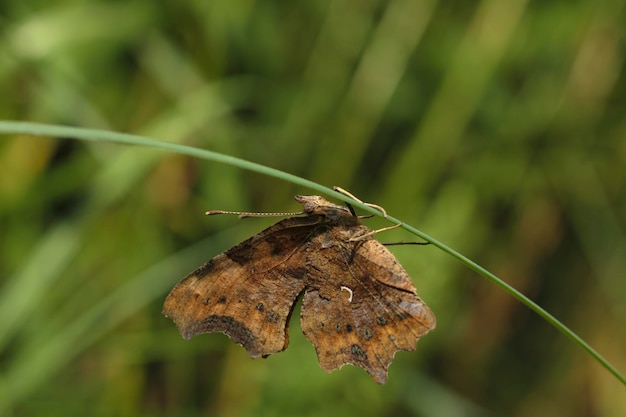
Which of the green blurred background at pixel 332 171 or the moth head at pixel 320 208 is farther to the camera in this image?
the green blurred background at pixel 332 171

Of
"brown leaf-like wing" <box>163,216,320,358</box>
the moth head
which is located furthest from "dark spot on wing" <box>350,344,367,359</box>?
the moth head

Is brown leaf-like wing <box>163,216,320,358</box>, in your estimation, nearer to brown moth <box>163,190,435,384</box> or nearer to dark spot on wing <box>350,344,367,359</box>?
brown moth <box>163,190,435,384</box>

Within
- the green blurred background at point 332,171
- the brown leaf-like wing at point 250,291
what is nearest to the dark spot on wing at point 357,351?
the brown leaf-like wing at point 250,291

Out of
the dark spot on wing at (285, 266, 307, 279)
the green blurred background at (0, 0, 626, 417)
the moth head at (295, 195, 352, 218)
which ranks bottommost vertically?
the green blurred background at (0, 0, 626, 417)

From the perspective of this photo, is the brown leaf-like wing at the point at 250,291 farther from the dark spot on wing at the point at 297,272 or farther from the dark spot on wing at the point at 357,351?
the dark spot on wing at the point at 357,351

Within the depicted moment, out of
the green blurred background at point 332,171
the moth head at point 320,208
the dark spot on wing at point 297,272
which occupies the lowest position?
the green blurred background at point 332,171

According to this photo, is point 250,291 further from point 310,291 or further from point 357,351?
point 357,351

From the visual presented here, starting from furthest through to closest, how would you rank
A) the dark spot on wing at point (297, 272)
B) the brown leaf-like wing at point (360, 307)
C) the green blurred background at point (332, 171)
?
the green blurred background at point (332, 171)
the dark spot on wing at point (297, 272)
the brown leaf-like wing at point (360, 307)
